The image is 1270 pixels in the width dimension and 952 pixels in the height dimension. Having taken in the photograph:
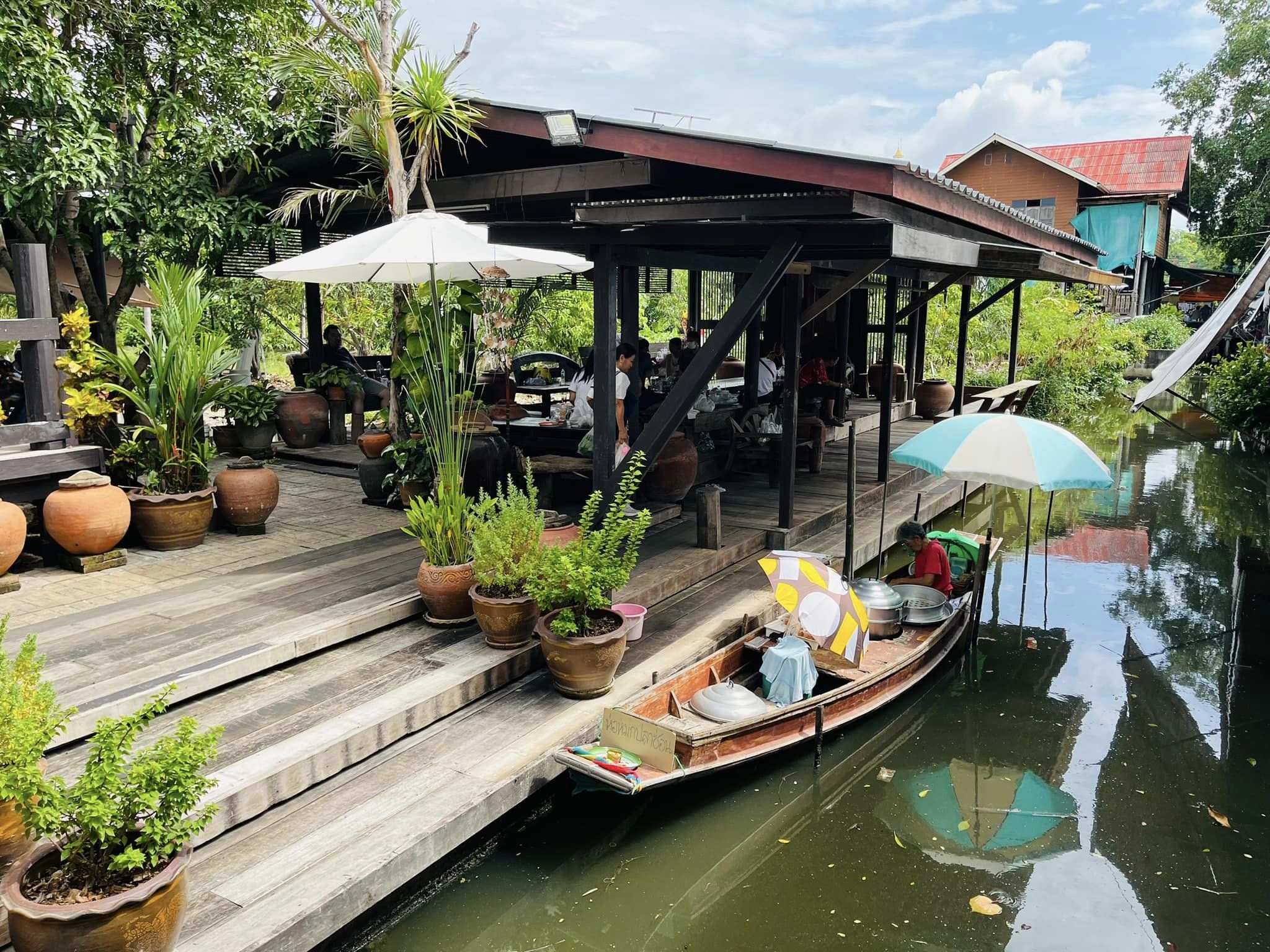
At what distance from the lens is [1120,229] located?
2814 centimetres

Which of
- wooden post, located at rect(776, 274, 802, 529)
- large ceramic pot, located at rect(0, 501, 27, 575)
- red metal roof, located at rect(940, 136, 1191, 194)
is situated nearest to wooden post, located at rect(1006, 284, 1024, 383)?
wooden post, located at rect(776, 274, 802, 529)

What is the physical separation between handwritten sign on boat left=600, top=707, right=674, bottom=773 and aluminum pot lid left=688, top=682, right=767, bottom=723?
561mm

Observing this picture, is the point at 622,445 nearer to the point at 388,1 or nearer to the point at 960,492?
the point at 388,1

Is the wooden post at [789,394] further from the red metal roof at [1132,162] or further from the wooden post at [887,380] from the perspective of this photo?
the red metal roof at [1132,162]

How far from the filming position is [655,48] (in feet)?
188

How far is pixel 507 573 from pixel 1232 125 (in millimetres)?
34335

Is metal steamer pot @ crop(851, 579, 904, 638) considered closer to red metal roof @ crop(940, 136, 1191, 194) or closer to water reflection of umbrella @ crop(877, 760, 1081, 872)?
water reflection of umbrella @ crop(877, 760, 1081, 872)

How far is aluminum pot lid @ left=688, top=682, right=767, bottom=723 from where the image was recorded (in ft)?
14.3

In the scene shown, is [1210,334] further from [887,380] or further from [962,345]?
[962,345]

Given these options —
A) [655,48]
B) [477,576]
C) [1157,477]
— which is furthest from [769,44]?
[477,576]

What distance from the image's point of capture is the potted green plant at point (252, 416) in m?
8.67

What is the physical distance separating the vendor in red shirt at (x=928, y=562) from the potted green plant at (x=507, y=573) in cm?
287

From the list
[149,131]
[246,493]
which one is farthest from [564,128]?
[149,131]

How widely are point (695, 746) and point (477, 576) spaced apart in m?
1.39
